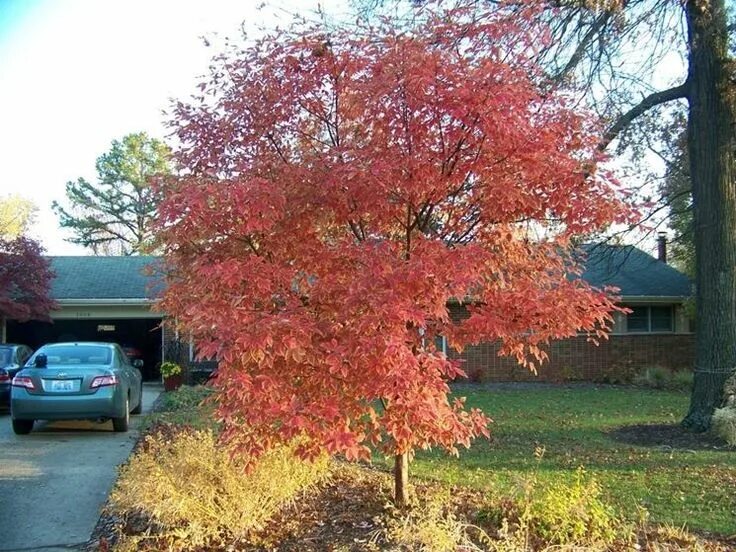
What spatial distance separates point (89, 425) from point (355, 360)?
9157 mm

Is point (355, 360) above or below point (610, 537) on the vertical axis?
above

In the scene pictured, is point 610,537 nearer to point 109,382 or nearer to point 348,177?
point 348,177

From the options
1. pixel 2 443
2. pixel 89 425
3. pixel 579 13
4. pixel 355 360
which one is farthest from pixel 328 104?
pixel 89 425

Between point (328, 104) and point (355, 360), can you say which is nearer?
point (355, 360)

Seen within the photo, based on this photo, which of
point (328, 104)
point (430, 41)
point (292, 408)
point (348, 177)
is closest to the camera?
point (292, 408)

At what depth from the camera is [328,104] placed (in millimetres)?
5582

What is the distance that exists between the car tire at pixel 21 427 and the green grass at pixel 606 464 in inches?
240

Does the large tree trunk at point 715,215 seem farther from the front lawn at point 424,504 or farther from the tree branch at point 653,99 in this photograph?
the front lawn at point 424,504

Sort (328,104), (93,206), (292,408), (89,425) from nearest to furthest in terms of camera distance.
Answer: (292,408) → (328,104) → (89,425) → (93,206)

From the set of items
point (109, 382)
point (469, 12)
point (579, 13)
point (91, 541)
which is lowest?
point (91, 541)

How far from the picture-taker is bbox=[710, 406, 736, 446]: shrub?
31.9 ft

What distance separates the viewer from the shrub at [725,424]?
31.9 feet

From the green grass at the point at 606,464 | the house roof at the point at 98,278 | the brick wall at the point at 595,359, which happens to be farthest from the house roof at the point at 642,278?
the house roof at the point at 98,278

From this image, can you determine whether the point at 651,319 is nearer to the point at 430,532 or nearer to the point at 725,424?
the point at 725,424
